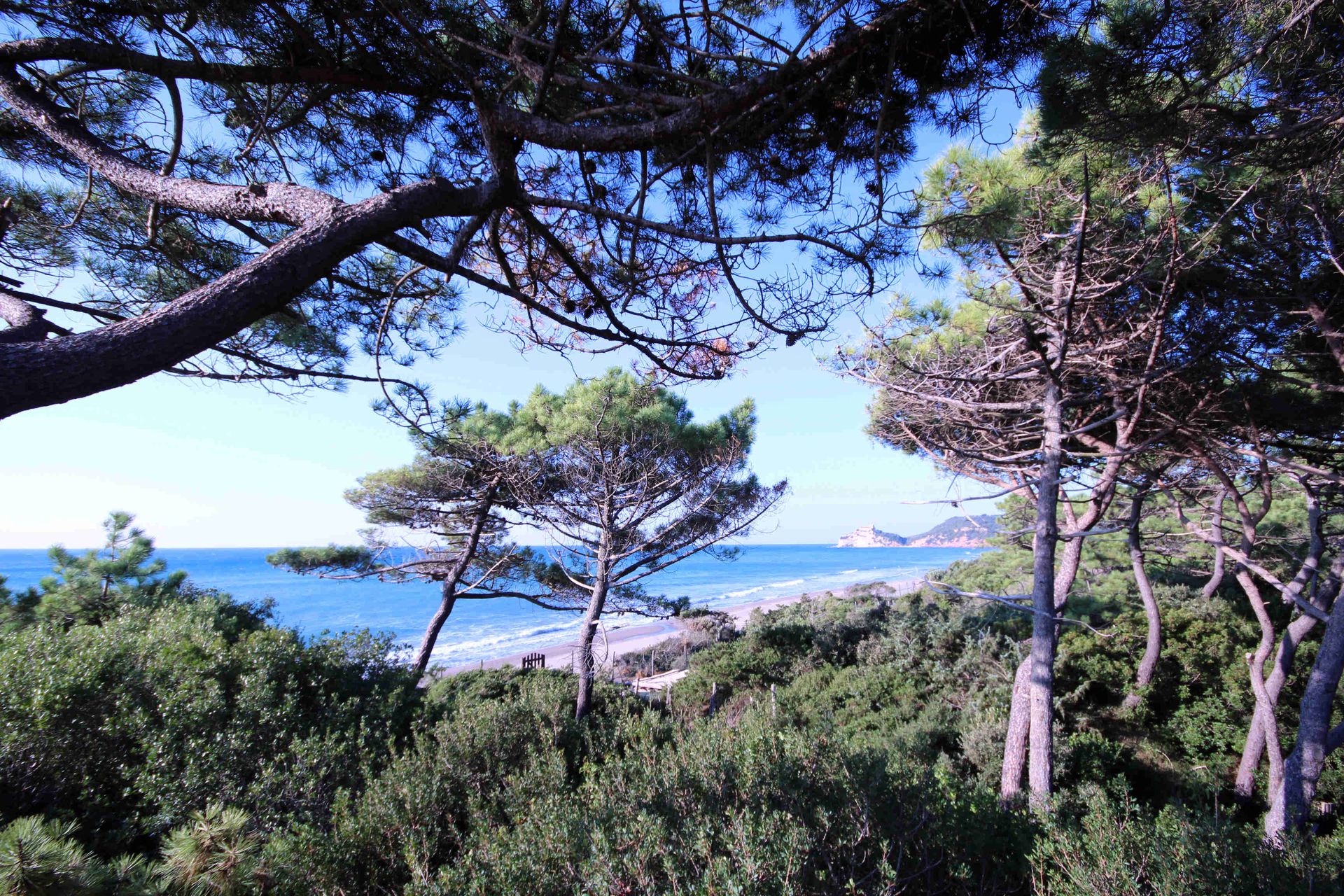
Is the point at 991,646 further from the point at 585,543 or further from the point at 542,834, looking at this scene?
the point at 542,834

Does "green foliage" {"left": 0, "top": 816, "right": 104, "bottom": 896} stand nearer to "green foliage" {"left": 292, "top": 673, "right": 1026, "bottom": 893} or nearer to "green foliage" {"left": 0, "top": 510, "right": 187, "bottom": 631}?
"green foliage" {"left": 292, "top": 673, "right": 1026, "bottom": 893}

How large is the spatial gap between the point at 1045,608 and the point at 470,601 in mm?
40592

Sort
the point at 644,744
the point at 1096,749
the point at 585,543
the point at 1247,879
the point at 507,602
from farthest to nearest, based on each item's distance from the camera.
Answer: the point at 507,602 → the point at 585,543 → the point at 1096,749 → the point at 644,744 → the point at 1247,879

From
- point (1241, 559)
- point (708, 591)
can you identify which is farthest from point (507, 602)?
point (1241, 559)

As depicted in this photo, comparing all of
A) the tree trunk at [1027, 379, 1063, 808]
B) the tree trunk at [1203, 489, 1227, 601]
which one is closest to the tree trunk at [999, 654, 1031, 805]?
the tree trunk at [1027, 379, 1063, 808]

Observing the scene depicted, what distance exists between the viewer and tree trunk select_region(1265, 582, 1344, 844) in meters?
4.35

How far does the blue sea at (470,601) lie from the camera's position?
25719mm

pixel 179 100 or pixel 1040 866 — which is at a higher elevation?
pixel 179 100

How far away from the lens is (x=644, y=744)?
111 inches

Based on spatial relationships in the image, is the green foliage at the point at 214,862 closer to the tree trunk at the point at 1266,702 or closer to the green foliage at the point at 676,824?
the green foliage at the point at 676,824

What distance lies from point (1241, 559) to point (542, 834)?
6510 millimetres

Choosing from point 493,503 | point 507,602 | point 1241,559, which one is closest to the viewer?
point 1241,559

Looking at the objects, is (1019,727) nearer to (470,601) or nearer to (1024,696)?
(1024,696)

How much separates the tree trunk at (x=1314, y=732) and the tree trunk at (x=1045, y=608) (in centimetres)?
148
